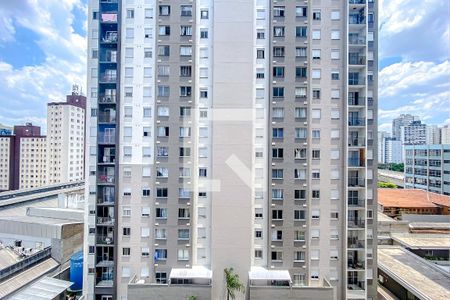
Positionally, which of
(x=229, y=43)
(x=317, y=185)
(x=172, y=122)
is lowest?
(x=317, y=185)

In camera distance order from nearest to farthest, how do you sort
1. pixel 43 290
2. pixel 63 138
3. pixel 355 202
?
pixel 43 290, pixel 355 202, pixel 63 138

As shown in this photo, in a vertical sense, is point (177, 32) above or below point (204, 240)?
above

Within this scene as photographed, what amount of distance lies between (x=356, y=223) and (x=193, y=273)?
15.4 feet

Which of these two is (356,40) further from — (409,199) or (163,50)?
(409,199)

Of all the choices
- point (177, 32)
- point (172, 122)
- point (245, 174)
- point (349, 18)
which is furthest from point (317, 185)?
point (177, 32)

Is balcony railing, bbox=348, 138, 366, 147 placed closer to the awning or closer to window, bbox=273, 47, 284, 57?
window, bbox=273, 47, 284, 57

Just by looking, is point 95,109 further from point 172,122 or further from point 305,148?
point 305,148

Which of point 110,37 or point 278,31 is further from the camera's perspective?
point 110,37

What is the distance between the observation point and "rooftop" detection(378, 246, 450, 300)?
6.25 metres

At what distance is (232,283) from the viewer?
22.6 ft

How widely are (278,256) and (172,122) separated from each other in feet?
15.1

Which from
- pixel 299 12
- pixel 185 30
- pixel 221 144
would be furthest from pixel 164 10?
pixel 221 144

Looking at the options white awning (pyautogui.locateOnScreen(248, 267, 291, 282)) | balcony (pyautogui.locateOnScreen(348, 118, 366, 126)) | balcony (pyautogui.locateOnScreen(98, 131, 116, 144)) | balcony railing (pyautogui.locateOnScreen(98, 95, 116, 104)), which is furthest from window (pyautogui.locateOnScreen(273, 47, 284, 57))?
white awning (pyautogui.locateOnScreen(248, 267, 291, 282))

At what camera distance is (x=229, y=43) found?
7367 mm
